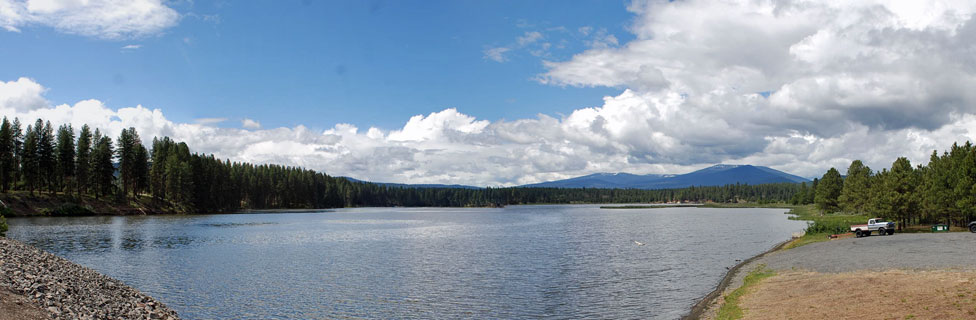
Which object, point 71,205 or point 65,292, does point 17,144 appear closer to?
point 71,205

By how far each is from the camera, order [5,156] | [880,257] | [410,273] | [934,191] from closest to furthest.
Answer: [880,257], [410,273], [934,191], [5,156]

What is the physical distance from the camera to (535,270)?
4628 centimetres

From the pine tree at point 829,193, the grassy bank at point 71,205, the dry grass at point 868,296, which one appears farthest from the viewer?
the pine tree at point 829,193

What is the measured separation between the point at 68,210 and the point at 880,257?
152466 millimetres

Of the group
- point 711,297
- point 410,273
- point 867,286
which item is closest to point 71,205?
point 410,273

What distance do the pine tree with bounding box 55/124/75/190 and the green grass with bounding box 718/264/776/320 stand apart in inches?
6263

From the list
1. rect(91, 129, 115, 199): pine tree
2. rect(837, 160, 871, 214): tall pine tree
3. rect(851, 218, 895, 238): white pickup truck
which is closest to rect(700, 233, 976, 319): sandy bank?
rect(851, 218, 895, 238): white pickup truck

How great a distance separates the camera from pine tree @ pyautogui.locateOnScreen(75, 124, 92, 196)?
13662 centimetres

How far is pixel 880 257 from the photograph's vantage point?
131ft

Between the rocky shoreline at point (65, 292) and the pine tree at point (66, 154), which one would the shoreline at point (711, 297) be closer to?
the rocky shoreline at point (65, 292)

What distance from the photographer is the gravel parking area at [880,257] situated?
112 feet

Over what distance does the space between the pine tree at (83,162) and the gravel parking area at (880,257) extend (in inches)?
6154

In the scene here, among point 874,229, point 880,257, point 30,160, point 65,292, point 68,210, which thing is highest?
point 30,160

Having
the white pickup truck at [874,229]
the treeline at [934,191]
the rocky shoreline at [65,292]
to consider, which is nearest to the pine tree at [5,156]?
the rocky shoreline at [65,292]
